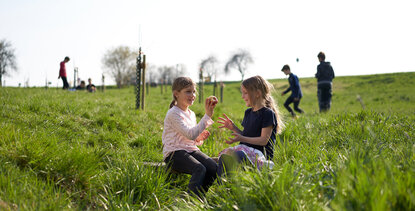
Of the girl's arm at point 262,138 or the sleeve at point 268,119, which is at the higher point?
the sleeve at point 268,119

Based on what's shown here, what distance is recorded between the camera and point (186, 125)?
3363mm

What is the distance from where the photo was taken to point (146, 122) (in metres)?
6.66

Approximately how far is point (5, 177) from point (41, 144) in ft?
2.47

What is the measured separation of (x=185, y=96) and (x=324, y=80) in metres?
7.72

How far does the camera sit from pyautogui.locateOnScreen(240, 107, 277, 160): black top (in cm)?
317

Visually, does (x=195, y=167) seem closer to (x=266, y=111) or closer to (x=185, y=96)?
(x=185, y=96)

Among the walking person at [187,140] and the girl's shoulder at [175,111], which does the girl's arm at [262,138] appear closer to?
the walking person at [187,140]

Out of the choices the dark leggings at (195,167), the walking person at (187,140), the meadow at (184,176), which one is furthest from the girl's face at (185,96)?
the meadow at (184,176)

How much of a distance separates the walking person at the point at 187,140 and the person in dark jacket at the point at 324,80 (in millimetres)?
7491

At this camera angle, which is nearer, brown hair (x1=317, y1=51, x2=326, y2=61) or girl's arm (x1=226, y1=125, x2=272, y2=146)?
girl's arm (x1=226, y1=125, x2=272, y2=146)

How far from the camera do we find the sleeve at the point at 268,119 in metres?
3.15

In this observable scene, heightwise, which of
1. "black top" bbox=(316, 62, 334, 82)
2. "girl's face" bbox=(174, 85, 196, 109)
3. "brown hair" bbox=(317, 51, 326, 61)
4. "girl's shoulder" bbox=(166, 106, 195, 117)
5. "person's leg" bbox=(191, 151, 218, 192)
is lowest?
"person's leg" bbox=(191, 151, 218, 192)

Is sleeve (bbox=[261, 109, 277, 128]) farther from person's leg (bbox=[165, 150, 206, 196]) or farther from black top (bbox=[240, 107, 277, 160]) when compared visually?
person's leg (bbox=[165, 150, 206, 196])

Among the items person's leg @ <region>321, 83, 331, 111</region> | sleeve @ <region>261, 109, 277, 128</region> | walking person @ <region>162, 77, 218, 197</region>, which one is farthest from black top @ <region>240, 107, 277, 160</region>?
person's leg @ <region>321, 83, 331, 111</region>
